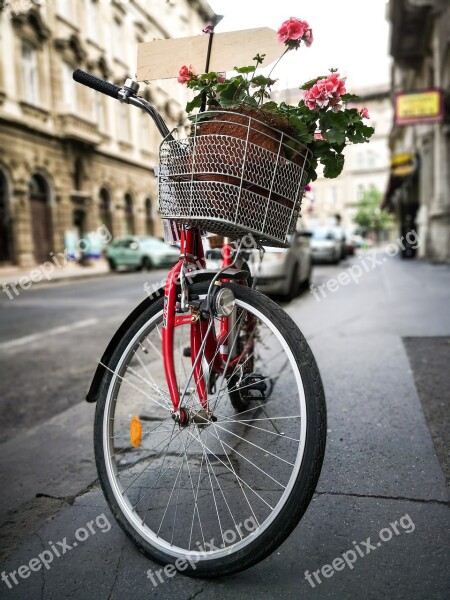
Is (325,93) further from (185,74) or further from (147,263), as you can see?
(147,263)

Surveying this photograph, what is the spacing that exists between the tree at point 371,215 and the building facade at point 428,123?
142 feet

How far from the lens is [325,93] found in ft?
5.48

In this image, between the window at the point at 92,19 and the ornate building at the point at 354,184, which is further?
the ornate building at the point at 354,184

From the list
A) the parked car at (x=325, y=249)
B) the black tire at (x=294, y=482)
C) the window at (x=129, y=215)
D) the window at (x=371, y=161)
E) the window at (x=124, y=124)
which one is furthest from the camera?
the window at (x=371, y=161)

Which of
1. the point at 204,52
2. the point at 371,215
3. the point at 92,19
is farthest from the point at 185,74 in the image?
the point at 371,215

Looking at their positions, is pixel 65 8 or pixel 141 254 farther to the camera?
pixel 65 8

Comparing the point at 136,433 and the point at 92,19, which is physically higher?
the point at 92,19

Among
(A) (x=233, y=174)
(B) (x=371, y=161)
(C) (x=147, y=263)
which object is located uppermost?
(B) (x=371, y=161)

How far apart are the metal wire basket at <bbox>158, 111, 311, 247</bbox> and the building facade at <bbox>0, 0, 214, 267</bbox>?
16.2 metres

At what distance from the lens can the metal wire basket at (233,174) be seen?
63.4 inches

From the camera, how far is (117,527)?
1975 millimetres

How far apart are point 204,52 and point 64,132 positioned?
23.5 metres

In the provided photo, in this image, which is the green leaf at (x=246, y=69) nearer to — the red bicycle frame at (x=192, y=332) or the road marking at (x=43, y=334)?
the red bicycle frame at (x=192, y=332)

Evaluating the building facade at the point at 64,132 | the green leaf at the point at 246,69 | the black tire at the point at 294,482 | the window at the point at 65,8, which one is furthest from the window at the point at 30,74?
the black tire at the point at 294,482
